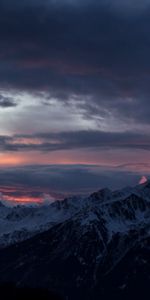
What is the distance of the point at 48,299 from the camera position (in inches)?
5167

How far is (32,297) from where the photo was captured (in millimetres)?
130000

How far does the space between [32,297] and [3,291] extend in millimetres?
6693

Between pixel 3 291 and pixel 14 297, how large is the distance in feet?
16.0

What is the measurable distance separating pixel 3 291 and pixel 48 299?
934 cm

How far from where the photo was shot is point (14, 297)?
129 metres

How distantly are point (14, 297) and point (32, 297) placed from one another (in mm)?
3659

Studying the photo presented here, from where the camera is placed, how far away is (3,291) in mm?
132875

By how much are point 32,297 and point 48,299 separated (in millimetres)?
3409
